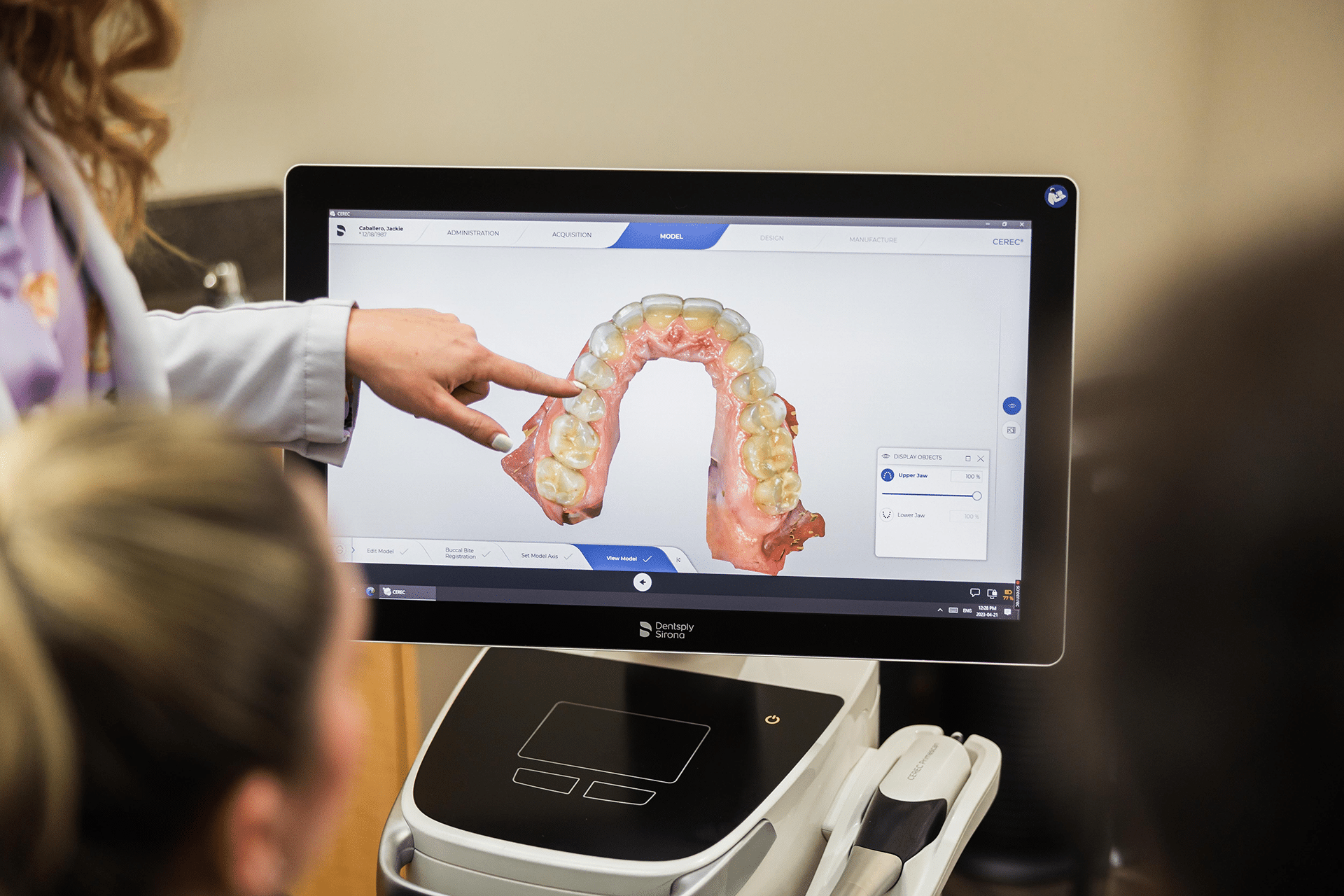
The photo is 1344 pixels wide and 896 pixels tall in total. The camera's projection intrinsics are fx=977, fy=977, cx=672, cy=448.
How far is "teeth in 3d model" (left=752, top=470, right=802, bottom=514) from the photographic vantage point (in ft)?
2.57

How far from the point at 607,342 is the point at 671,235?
0.32 feet

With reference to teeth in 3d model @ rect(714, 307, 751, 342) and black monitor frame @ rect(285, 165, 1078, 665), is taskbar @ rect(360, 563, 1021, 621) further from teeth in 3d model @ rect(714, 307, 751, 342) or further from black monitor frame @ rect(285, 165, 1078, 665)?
A: teeth in 3d model @ rect(714, 307, 751, 342)

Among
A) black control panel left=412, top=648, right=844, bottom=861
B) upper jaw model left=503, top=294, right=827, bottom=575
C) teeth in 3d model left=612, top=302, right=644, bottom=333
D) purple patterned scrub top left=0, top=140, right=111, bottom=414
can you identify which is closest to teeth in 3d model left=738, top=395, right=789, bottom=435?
upper jaw model left=503, top=294, right=827, bottom=575

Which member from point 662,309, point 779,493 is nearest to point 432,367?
point 662,309

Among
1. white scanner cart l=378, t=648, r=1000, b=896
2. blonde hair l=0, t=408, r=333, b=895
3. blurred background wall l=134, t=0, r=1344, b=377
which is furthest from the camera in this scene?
blurred background wall l=134, t=0, r=1344, b=377

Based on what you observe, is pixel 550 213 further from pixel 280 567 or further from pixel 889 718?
pixel 889 718

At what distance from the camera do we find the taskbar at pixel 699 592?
2.52ft

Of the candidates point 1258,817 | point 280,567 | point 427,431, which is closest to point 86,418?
point 280,567

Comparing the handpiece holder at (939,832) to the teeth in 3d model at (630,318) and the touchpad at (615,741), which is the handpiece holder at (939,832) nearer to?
the touchpad at (615,741)

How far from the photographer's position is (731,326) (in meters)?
0.78

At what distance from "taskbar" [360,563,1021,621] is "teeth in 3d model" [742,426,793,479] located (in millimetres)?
86

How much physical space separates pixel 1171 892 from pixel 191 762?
1.06 meters

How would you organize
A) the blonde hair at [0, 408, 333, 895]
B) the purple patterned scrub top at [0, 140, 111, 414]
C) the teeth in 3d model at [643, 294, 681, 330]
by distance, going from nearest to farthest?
the blonde hair at [0, 408, 333, 895], the purple patterned scrub top at [0, 140, 111, 414], the teeth in 3d model at [643, 294, 681, 330]

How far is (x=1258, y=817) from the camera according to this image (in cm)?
99
